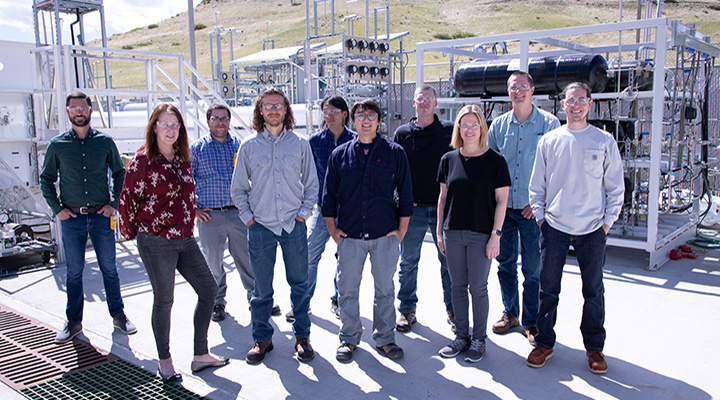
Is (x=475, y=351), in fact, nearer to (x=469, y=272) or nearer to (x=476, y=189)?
(x=469, y=272)

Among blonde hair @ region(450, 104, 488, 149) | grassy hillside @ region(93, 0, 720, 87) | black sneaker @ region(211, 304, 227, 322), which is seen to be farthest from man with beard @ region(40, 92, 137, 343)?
grassy hillside @ region(93, 0, 720, 87)

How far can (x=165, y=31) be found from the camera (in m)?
84.6

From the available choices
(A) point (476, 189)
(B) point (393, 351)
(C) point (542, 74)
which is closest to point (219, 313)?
(B) point (393, 351)

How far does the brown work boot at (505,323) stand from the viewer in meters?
4.49

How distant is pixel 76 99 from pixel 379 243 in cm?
275

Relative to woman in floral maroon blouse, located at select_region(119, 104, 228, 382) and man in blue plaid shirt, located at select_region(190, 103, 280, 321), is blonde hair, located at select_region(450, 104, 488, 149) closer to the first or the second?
woman in floral maroon blouse, located at select_region(119, 104, 228, 382)

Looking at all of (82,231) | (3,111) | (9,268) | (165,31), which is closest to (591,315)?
(82,231)

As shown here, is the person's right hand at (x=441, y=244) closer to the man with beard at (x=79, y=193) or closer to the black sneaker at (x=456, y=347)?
the black sneaker at (x=456, y=347)

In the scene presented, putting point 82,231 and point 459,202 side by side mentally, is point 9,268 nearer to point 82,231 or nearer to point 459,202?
point 82,231

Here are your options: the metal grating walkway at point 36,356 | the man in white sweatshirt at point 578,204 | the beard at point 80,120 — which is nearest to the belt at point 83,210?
the beard at point 80,120

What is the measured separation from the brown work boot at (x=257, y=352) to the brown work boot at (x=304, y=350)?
236 millimetres

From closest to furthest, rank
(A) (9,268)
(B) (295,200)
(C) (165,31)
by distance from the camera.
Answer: (B) (295,200), (A) (9,268), (C) (165,31)

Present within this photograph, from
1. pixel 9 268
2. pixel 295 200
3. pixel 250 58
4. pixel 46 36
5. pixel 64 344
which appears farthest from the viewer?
pixel 250 58

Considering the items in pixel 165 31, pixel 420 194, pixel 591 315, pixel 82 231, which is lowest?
pixel 591 315
